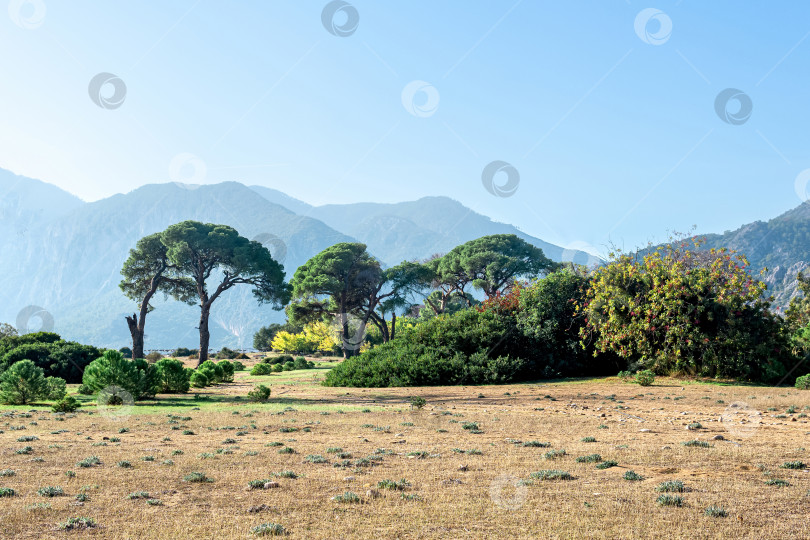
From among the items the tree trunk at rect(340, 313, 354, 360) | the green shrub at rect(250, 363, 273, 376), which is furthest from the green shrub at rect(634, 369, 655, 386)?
the tree trunk at rect(340, 313, 354, 360)

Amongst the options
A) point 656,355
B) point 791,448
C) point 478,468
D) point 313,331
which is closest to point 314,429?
point 478,468

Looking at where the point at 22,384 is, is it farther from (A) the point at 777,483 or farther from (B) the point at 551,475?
(A) the point at 777,483

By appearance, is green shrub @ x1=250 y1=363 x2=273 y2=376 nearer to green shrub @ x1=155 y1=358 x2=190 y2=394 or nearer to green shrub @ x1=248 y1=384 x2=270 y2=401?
green shrub @ x1=155 y1=358 x2=190 y2=394

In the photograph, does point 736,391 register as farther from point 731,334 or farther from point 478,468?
point 478,468

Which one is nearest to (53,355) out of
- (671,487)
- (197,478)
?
(197,478)

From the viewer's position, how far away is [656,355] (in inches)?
1029

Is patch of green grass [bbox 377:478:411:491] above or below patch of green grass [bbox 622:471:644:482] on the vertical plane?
above

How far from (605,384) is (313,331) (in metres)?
52.2

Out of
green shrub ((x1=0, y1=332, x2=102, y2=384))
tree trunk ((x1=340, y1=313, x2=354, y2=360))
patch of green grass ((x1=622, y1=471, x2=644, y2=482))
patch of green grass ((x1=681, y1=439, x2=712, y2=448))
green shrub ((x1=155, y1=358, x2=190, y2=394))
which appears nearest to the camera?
patch of green grass ((x1=622, y1=471, x2=644, y2=482))

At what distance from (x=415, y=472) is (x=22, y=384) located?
686 inches

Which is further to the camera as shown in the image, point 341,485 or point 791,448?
point 791,448
